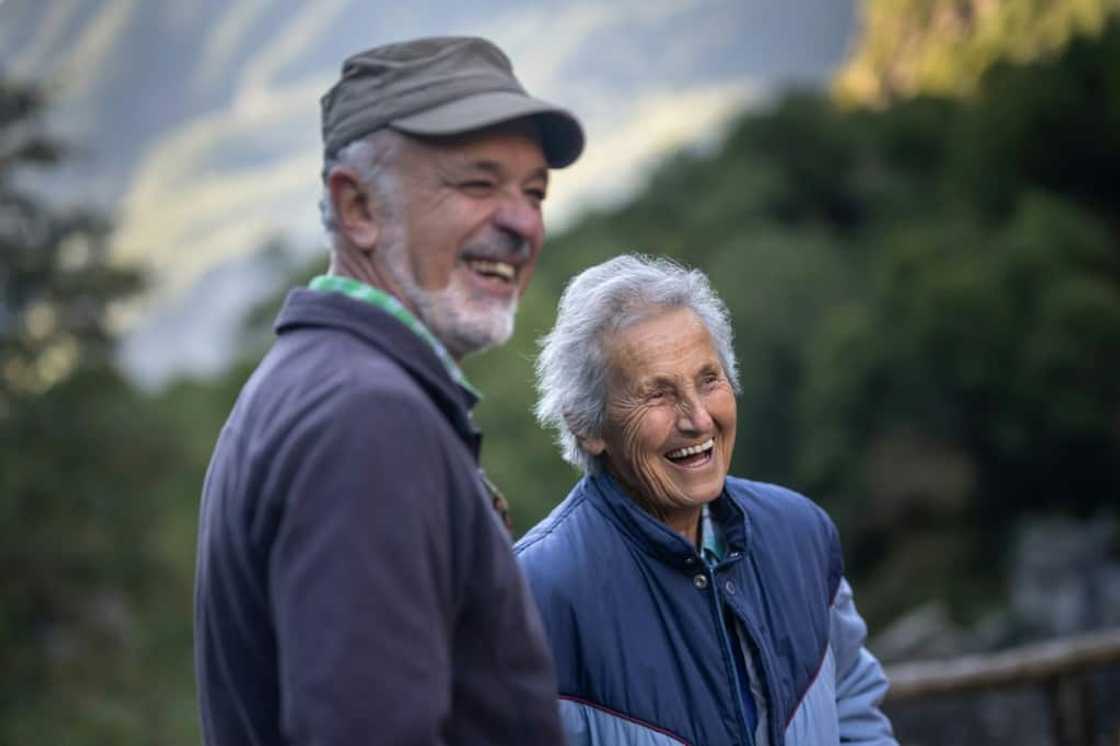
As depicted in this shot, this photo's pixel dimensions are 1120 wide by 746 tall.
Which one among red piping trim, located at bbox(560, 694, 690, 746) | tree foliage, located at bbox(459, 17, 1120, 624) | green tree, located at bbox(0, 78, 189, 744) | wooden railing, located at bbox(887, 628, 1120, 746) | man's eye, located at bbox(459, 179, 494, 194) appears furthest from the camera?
tree foliage, located at bbox(459, 17, 1120, 624)

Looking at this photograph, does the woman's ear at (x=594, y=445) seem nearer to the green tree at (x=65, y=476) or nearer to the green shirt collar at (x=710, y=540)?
the green shirt collar at (x=710, y=540)

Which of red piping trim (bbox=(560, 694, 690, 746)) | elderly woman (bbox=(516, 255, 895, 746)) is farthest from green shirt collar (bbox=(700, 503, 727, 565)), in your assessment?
red piping trim (bbox=(560, 694, 690, 746))

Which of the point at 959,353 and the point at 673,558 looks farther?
the point at 959,353

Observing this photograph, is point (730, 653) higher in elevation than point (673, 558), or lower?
lower

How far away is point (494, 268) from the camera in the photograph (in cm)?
173

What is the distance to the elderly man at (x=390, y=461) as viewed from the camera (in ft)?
4.66

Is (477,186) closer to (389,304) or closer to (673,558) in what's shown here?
(389,304)

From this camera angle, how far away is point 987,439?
27.9 metres

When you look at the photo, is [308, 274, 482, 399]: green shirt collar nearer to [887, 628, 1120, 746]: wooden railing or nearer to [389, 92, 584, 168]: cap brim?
[389, 92, 584, 168]: cap brim

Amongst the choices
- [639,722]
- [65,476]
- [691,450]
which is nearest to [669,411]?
[691,450]

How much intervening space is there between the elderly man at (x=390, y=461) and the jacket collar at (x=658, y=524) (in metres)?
0.74

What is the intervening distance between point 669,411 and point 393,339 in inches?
37.7

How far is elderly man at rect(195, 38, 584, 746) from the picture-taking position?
55.9 inches

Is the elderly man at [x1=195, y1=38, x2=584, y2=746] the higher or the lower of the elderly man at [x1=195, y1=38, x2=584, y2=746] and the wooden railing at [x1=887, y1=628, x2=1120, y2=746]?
the higher
